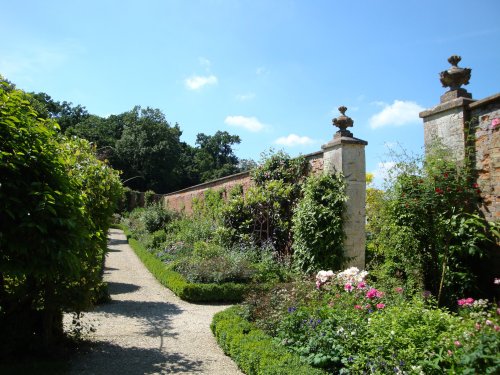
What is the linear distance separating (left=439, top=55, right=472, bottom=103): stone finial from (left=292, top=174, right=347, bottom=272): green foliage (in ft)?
8.54

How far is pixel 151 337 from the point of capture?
18.5 feet

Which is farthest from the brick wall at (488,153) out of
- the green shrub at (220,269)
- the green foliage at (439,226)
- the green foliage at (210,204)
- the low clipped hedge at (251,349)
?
the green foliage at (210,204)

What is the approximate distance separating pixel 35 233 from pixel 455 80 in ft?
17.2

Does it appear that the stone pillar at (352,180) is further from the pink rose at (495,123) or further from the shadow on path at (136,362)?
the shadow on path at (136,362)

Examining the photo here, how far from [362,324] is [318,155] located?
207 inches

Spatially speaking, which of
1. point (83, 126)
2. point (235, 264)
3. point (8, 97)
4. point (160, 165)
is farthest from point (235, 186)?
point (83, 126)

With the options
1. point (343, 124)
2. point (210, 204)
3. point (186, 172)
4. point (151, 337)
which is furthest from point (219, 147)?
point (151, 337)

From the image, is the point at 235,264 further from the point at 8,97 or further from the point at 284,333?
the point at 8,97

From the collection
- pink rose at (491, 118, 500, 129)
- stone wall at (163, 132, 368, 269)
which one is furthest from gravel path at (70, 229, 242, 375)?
pink rose at (491, 118, 500, 129)

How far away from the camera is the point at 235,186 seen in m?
12.4

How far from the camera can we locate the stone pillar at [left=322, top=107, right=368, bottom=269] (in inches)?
290

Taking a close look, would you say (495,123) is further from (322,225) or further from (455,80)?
(322,225)

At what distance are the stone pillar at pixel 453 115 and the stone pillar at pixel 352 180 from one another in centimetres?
206

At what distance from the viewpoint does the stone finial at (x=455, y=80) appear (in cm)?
516
